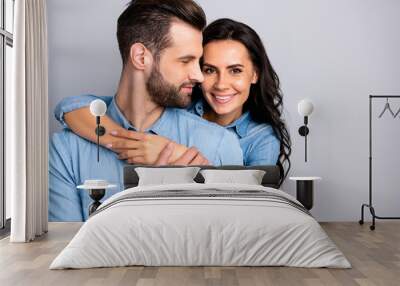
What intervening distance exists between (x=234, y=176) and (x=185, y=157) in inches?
31.3

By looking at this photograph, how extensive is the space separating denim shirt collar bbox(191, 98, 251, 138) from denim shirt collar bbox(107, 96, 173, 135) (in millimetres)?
323

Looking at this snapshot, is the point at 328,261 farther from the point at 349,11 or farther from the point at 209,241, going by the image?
the point at 349,11

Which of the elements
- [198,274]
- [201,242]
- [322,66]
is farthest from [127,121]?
A: [198,274]

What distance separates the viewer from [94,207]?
7.05m

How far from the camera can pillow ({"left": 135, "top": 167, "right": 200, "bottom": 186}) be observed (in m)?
6.75

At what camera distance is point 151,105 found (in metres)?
7.33

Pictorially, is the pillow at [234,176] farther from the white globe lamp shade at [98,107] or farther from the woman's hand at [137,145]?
the white globe lamp shade at [98,107]

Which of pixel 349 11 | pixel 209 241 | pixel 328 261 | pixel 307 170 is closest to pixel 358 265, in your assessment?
pixel 328 261

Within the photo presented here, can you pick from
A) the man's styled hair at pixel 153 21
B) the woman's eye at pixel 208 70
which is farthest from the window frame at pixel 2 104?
the woman's eye at pixel 208 70

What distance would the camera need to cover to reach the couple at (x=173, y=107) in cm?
727

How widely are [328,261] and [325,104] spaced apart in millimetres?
3265

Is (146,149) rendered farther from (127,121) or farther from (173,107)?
(173,107)

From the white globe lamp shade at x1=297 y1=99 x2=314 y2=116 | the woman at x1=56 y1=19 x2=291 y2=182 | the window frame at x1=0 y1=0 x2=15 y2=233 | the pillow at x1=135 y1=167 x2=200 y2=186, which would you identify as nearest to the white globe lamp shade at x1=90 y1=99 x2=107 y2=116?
the woman at x1=56 y1=19 x2=291 y2=182

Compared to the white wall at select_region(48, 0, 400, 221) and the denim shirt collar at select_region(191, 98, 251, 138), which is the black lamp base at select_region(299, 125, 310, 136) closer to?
the white wall at select_region(48, 0, 400, 221)
